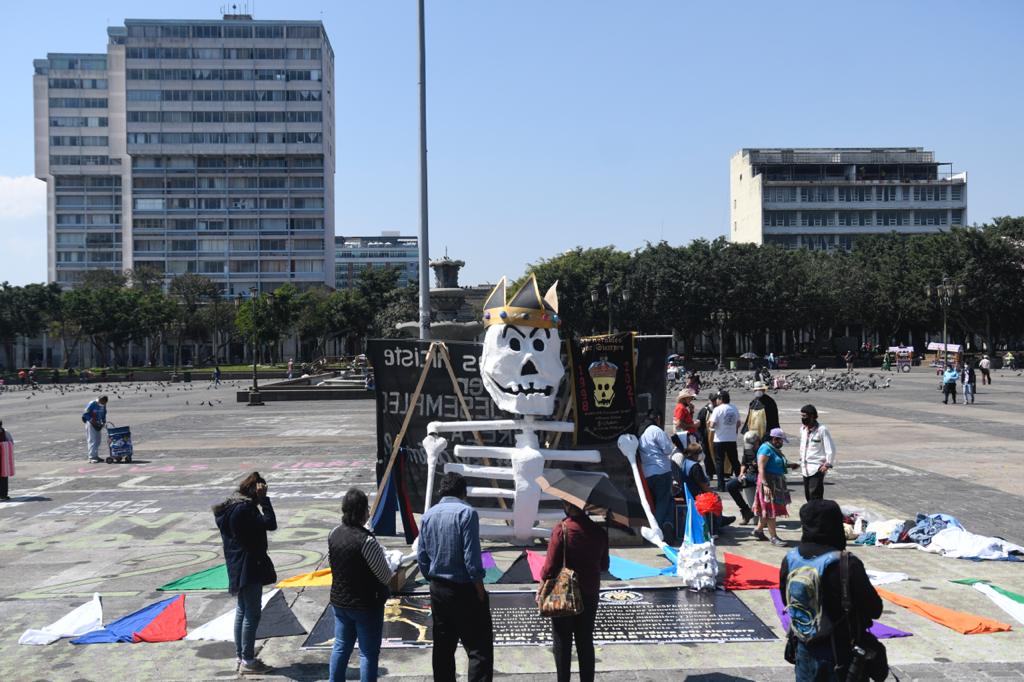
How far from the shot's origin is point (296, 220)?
374 feet

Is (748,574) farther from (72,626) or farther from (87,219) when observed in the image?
(87,219)

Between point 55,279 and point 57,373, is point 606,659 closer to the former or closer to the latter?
point 57,373

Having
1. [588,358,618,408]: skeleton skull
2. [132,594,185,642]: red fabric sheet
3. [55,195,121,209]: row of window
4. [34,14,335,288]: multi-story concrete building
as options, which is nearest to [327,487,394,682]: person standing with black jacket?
[132,594,185,642]: red fabric sheet

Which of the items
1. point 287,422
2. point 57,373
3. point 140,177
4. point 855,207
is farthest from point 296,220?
point 287,422

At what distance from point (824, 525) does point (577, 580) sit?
179cm

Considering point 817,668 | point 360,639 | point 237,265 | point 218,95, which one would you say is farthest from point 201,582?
point 218,95

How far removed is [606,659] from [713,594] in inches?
86.9

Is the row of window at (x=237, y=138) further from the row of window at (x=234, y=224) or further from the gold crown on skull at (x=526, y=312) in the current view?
the gold crown on skull at (x=526, y=312)

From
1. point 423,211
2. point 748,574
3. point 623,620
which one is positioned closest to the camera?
point 623,620

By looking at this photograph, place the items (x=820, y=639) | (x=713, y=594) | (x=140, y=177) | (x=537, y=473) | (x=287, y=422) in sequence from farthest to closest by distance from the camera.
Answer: (x=140, y=177), (x=287, y=422), (x=537, y=473), (x=713, y=594), (x=820, y=639)

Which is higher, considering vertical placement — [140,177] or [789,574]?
[140,177]

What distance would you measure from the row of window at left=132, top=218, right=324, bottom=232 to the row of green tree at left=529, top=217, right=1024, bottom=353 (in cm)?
4480

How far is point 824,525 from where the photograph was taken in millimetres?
5223

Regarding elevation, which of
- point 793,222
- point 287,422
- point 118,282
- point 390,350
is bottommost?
point 287,422
